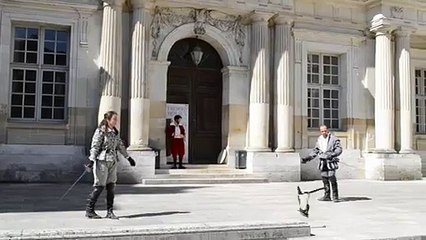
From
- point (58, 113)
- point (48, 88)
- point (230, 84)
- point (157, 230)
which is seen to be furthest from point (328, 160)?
point (48, 88)

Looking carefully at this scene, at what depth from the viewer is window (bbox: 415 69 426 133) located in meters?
18.9

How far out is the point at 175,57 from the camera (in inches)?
617

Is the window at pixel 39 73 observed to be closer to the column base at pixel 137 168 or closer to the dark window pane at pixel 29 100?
the dark window pane at pixel 29 100

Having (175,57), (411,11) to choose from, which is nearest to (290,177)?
(175,57)

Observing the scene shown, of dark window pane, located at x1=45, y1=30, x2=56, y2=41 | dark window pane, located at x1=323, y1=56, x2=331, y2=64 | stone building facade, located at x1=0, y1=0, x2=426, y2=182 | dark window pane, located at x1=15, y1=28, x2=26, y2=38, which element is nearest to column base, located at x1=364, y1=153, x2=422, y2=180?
stone building facade, located at x1=0, y1=0, x2=426, y2=182

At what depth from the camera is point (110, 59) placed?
1352 centimetres

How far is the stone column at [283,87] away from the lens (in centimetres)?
1529

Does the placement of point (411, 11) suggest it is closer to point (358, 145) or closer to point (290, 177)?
point (358, 145)

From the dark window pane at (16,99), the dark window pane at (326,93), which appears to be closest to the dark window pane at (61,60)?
the dark window pane at (16,99)

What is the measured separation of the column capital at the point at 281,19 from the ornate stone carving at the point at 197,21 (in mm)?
1081

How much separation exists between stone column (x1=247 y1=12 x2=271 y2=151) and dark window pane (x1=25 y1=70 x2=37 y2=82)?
6.49 m

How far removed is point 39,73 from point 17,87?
72cm

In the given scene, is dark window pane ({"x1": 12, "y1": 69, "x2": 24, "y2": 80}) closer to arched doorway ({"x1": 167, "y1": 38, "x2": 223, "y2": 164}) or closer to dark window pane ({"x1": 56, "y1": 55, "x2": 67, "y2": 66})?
dark window pane ({"x1": 56, "y1": 55, "x2": 67, "y2": 66})

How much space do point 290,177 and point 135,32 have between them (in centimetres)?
642
